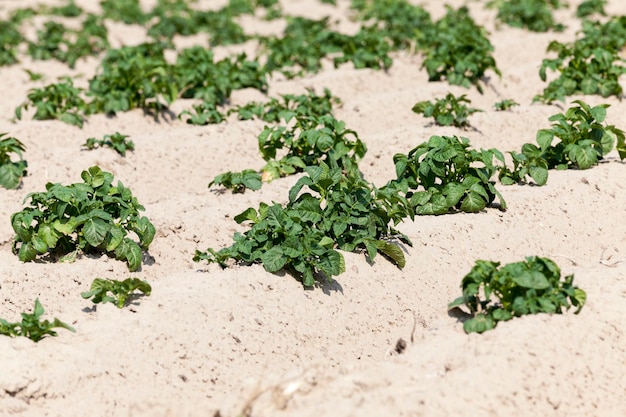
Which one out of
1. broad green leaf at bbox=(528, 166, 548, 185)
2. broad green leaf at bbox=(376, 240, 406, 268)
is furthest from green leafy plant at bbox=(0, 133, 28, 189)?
broad green leaf at bbox=(528, 166, 548, 185)

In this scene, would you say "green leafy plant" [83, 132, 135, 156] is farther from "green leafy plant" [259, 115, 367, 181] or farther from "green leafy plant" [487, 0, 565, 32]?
"green leafy plant" [487, 0, 565, 32]

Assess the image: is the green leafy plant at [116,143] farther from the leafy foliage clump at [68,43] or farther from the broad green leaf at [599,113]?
the leafy foliage clump at [68,43]

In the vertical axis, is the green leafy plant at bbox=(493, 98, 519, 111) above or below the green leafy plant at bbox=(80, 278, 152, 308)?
below

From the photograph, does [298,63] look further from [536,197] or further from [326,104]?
[536,197]

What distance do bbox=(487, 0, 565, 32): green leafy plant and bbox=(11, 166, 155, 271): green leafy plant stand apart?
7.72 meters

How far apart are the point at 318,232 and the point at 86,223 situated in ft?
4.59

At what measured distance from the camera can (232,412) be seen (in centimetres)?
448

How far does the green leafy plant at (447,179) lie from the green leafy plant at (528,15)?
635cm

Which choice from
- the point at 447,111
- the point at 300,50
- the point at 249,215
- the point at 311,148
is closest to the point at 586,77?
the point at 447,111

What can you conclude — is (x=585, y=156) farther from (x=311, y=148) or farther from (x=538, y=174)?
(x=311, y=148)

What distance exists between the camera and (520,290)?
16.8ft

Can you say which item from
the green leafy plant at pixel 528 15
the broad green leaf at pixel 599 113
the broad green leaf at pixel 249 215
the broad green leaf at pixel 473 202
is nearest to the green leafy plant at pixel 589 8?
the green leafy plant at pixel 528 15

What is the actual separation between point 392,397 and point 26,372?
1.79 metres

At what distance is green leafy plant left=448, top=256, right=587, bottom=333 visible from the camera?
5.04 m
